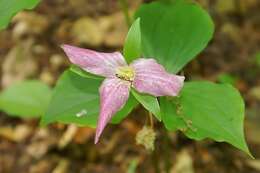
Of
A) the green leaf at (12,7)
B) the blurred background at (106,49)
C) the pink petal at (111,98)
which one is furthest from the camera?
the blurred background at (106,49)

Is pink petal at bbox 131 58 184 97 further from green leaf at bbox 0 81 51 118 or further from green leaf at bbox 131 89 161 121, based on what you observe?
green leaf at bbox 0 81 51 118

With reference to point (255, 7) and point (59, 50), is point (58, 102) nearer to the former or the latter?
point (59, 50)

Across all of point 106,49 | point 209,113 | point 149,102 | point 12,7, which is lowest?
point 106,49

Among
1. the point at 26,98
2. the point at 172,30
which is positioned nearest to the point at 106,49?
the point at 26,98

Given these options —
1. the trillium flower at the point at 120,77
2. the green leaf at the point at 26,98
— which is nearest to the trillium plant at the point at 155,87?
the trillium flower at the point at 120,77

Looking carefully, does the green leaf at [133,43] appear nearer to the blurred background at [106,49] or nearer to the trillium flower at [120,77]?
the trillium flower at [120,77]

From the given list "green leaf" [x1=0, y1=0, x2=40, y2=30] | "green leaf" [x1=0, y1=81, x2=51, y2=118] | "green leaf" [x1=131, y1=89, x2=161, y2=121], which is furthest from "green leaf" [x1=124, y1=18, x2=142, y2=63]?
"green leaf" [x1=0, y1=81, x2=51, y2=118]

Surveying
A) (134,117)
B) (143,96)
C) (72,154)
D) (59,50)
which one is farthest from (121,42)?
(143,96)

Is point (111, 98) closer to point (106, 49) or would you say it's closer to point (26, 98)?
point (26, 98)
